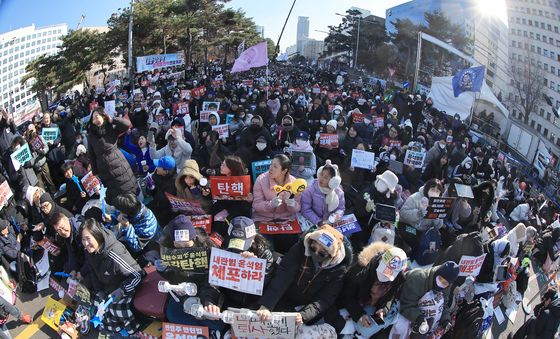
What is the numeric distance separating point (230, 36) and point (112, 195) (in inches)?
1181

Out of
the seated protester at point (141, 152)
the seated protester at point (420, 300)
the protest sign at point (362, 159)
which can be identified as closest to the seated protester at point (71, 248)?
the seated protester at point (141, 152)

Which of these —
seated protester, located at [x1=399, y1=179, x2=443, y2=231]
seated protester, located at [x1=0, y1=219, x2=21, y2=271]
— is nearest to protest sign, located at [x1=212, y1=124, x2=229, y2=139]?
seated protester, located at [x1=0, y1=219, x2=21, y2=271]

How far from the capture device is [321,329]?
3051 millimetres

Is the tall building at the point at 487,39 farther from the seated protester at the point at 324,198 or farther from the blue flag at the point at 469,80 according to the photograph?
the seated protester at the point at 324,198

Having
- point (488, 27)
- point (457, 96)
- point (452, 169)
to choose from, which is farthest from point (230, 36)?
point (452, 169)

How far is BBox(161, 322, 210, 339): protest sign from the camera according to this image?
3146 mm

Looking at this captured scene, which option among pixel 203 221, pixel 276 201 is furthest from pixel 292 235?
pixel 203 221

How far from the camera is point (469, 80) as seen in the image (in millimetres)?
14461

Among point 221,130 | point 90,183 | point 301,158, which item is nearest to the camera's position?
point 90,183

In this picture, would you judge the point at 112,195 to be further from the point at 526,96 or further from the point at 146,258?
the point at 526,96

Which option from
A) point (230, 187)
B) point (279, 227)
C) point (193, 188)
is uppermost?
point (230, 187)

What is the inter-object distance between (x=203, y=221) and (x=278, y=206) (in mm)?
858

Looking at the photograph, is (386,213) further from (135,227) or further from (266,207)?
(135,227)

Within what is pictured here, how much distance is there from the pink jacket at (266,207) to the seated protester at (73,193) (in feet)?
8.18
